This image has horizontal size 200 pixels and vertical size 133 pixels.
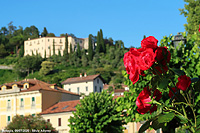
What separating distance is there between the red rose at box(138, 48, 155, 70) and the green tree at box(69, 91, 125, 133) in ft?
66.1

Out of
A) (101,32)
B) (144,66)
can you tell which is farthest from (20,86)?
(101,32)

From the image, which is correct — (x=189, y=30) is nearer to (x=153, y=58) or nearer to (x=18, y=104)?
(x=153, y=58)

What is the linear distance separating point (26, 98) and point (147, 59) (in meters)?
47.1

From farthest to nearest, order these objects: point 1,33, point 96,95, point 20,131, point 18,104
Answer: point 1,33, point 18,104, point 20,131, point 96,95

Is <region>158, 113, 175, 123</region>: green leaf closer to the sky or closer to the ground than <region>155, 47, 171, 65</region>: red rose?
closer to the ground

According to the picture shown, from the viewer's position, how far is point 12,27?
15888cm

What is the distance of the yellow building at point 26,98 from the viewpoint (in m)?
46.1

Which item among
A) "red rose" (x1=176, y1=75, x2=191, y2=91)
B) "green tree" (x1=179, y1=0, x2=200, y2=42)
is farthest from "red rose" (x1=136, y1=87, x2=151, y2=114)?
"green tree" (x1=179, y1=0, x2=200, y2=42)

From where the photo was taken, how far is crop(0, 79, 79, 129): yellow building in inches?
1813

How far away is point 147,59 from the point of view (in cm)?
253

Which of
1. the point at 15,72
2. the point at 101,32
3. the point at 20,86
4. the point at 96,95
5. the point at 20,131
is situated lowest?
the point at 20,131

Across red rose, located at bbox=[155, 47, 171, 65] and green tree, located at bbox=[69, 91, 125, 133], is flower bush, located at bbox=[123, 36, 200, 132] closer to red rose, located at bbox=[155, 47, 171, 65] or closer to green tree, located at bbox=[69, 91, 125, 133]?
red rose, located at bbox=[155, 47, 171, 65]

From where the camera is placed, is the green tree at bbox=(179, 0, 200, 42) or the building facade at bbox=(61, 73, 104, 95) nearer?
the green tree at bbox=(179, 0, 200, 42)

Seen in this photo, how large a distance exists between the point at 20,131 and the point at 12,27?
133701 millimetres
